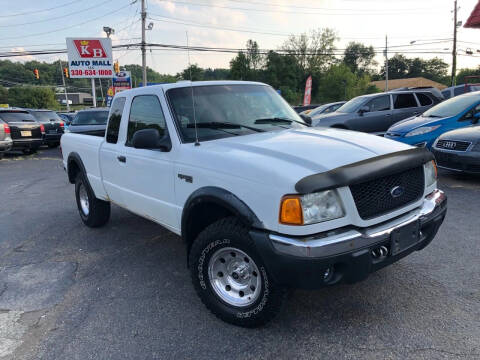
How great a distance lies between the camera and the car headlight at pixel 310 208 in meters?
2.34

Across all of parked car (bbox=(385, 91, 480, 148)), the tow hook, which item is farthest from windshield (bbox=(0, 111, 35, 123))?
the tow hook

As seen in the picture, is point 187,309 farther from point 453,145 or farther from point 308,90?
point 308,90

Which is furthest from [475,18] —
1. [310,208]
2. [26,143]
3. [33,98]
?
[33,98]

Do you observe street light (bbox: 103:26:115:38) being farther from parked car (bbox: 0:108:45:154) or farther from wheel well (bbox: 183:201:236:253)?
wheel well (bbox: 183:201:236:253)

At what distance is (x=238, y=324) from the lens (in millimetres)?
2801

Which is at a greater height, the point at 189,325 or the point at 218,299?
the point at 218,299

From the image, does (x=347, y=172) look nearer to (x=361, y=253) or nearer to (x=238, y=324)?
(x=361, y=253)

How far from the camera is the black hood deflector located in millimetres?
2305

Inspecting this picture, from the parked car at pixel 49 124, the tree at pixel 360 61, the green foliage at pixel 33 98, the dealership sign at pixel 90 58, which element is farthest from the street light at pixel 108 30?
the tree at pixel 360 61

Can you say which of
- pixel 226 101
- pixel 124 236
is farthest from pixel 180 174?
pixel 124 236

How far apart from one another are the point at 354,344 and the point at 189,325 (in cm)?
124

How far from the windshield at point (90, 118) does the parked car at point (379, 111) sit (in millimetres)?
7802

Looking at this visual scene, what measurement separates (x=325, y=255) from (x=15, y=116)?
1550 cm

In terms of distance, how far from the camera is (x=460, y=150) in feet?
21.3
